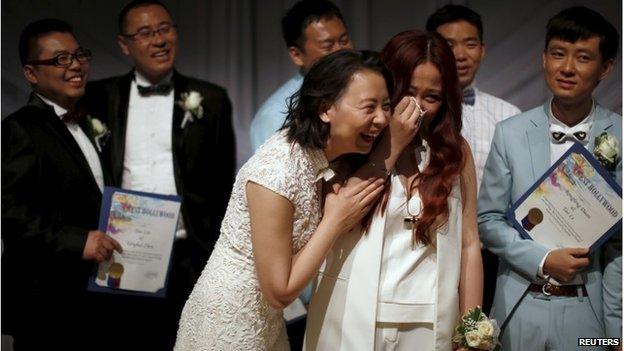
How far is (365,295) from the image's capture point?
9.55 feet

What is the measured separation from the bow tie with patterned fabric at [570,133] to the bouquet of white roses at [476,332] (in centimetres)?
86

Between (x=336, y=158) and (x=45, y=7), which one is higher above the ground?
(x=45, y=7)

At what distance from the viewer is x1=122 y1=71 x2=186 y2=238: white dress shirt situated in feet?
14.4

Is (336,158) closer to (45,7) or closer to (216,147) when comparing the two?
(216,147)

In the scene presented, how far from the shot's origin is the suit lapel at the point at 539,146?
11.6 ft

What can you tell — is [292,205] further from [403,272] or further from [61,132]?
[61,132]

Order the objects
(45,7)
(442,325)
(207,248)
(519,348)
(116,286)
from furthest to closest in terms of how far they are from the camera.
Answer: (45,7) < (207,248) < (116,286) < (519,348) < (442,325)

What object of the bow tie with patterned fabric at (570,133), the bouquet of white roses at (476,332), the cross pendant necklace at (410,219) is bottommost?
the bouquet of white roses at (476,332)

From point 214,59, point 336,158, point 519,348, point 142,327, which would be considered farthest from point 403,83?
point 214,59

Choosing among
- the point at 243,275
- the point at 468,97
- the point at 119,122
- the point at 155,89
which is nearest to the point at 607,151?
the point at 468,97

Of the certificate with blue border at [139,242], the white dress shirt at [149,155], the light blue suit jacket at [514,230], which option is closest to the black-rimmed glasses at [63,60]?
the white dress shirt at [149,155]

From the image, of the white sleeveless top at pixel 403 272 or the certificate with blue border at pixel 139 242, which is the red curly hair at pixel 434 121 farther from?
the certificate with blue border at pixel 139 242

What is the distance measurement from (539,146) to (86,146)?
1911 mm

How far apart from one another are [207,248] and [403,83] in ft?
5.44
